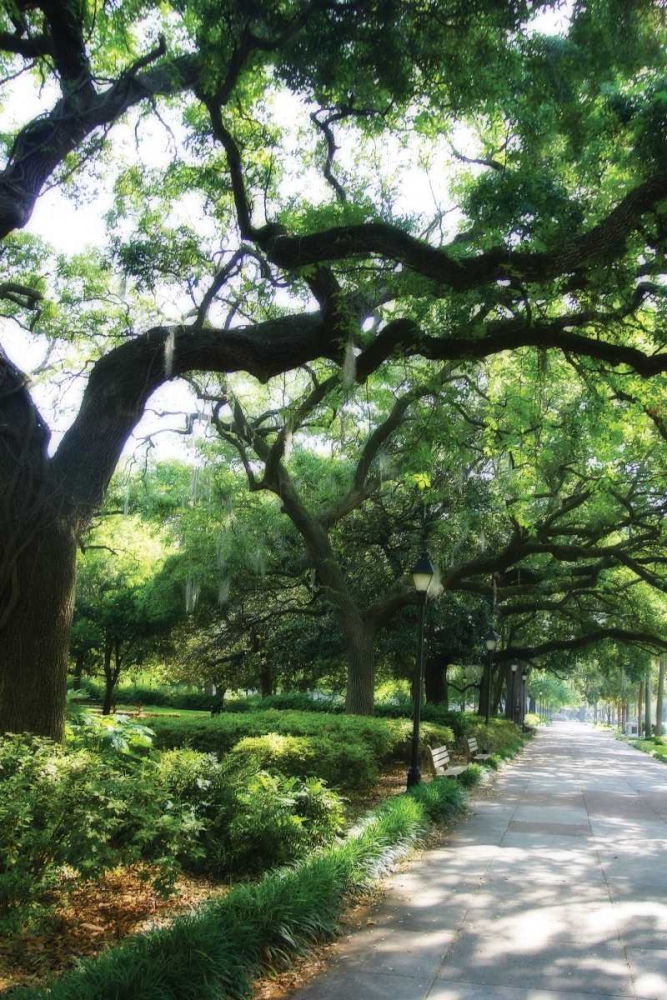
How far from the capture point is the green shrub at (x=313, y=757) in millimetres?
9477

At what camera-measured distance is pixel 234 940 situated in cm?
453

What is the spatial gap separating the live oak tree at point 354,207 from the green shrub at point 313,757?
10.8 feet

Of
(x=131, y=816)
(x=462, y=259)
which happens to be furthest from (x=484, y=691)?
(x=131, y=816)

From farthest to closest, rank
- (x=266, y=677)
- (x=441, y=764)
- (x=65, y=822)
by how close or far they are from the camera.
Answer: (x=266, y=677)
(x=441, y=764)
(x=65, y=822)

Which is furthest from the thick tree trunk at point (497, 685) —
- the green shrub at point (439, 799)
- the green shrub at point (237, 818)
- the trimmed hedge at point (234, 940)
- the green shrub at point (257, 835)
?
the trimmed hedge at point (234, 940)

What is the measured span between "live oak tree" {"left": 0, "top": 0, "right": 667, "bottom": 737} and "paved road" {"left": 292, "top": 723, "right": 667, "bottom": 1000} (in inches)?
131

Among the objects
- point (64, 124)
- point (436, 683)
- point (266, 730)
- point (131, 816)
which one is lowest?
point (131, 816)

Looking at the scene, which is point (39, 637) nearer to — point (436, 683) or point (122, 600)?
point (436, 683)

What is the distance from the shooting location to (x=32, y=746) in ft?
20.0

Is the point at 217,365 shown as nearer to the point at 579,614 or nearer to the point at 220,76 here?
the point at 220,76

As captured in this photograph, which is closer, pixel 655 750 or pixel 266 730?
pixel 266 730

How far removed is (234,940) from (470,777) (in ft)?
35.5

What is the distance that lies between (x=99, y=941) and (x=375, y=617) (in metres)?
12.7

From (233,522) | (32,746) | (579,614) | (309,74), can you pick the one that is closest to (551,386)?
(233,522)
